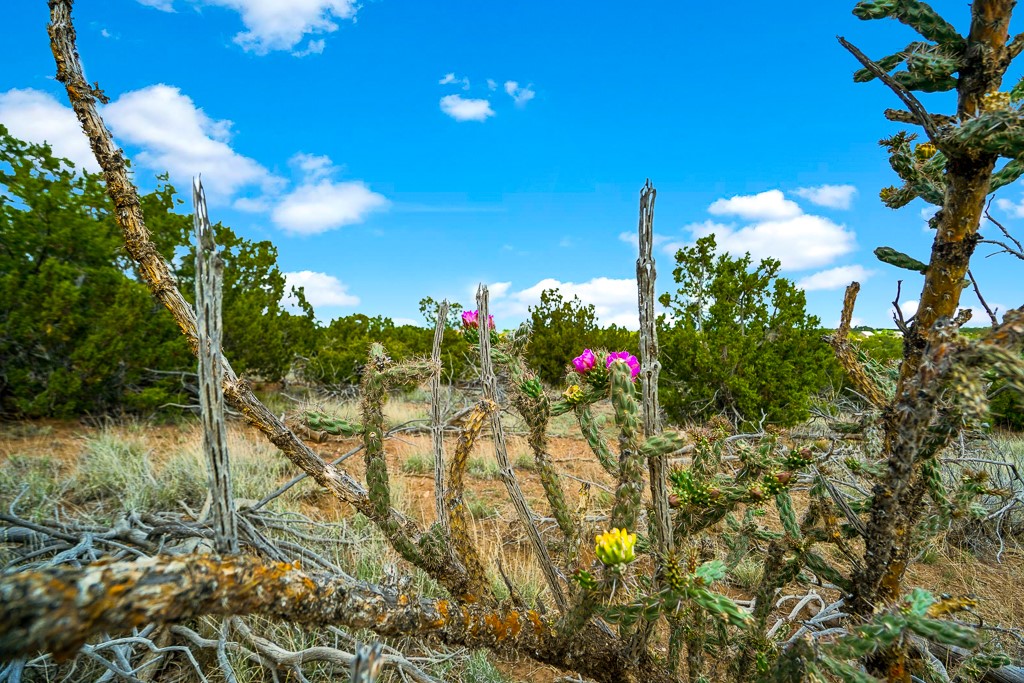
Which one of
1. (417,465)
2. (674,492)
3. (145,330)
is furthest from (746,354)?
(145,330)

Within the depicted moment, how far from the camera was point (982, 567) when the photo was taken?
365 centimetres

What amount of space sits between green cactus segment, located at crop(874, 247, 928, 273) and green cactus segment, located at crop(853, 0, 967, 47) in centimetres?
56

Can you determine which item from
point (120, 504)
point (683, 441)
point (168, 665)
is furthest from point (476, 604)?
point (120, 504)

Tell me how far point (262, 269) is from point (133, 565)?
1108 cm

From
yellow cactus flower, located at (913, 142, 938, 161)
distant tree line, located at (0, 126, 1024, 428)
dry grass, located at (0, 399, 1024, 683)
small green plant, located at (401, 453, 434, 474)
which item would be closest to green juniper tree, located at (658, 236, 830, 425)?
distant tree line, located at (0, 126, 1024, 428)

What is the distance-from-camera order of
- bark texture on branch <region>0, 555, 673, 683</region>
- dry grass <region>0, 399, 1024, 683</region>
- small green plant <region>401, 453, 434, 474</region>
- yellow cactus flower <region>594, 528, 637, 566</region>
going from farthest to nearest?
small green plant <region>401, 453, 434, 474</region> → dry grass <region>0, 399, 1024, 683</region> → yellow cactus flower <region>594, 528, 637, 566</region> → bark texture on branch <region>0, 555, 673, 683</region>

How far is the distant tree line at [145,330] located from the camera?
6.08 m

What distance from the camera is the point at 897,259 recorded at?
1.56 meters

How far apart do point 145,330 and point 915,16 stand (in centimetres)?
801

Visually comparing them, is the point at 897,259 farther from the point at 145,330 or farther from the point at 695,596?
the point at 145,330

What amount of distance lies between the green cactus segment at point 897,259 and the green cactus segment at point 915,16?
556mm

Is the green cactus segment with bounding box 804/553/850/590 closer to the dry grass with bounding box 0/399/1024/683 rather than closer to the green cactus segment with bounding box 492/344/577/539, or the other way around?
the green cactus segment with bounding box 492/344/577/539

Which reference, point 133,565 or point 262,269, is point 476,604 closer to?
point 133,565

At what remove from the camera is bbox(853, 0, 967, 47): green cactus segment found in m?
1.38
